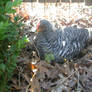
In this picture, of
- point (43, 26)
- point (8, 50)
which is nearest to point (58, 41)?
point (43, 26)

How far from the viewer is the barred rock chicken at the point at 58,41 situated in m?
3.03

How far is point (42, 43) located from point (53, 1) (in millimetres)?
3605

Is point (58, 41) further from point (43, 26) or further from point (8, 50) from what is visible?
point (8, 50)

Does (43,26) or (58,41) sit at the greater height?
(43,26)

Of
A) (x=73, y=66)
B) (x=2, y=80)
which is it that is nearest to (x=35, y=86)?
(x=2, y=80)

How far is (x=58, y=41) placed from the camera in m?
3.10

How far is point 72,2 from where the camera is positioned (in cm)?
664

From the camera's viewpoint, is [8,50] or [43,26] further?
[43,26]

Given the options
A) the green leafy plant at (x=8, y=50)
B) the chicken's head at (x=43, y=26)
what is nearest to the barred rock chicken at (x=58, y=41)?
the chicken's head at (x=43, y=26)

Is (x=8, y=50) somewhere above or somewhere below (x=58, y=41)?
above

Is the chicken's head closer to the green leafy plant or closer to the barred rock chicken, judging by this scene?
the barred rock chicken

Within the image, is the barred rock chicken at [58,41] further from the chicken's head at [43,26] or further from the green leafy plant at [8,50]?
the green leafy plant at [8,50]

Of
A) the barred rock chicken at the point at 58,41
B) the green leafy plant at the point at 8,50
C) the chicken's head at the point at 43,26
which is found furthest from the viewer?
the chicken's head at the point at 43,26

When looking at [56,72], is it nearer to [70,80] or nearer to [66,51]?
[70,80]
